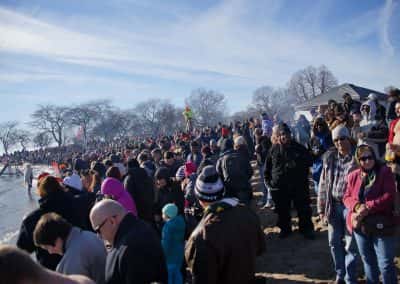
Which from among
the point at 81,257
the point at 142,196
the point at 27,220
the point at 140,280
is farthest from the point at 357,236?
the point at 27,220

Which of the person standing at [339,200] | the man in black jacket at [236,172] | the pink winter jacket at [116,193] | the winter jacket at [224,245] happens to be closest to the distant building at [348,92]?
the man in black jacket at [236,172]

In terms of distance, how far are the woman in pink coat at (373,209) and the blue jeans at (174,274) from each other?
230 centimetres

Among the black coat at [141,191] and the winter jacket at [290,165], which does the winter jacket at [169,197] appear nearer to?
the black coat at [141,191]

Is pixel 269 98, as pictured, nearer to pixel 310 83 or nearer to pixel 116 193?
pixel 310 83

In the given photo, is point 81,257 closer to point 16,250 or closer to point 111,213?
point 111,213

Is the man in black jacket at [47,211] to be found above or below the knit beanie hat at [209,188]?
below

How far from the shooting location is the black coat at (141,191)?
17.4ft

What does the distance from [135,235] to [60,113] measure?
74040 mm

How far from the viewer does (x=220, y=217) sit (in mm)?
2422

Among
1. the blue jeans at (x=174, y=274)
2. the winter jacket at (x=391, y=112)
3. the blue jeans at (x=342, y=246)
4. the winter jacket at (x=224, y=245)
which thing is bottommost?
the blue jeans at (x=174, y=274)

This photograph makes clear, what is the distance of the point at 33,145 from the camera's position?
70.5 m

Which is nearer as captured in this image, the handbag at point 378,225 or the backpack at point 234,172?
the handbag at point 378,225

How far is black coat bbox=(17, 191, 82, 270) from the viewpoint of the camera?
369 cm

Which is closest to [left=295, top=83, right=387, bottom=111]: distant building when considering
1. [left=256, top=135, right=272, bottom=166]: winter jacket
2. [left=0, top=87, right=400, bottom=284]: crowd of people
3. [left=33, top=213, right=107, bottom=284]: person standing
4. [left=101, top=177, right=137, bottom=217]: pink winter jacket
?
[left=256, top=135, right=272, bottom=166]: winter jacket
